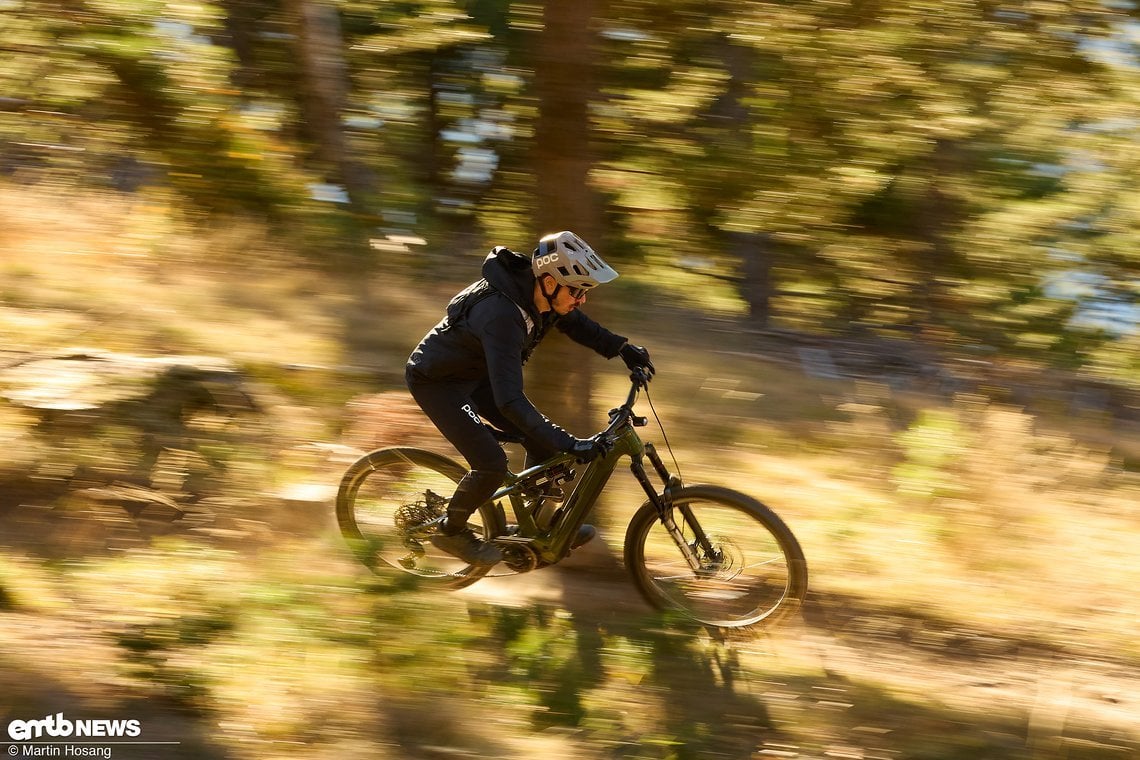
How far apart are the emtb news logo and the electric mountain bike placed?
133 centimetres

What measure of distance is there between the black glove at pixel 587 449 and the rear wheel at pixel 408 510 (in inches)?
36.4

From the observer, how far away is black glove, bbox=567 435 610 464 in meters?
4.47

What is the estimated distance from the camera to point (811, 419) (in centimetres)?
850

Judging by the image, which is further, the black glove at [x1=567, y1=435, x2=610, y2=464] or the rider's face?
the rider's face

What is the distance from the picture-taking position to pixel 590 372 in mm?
5844

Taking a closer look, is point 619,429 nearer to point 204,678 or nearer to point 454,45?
point 204,678

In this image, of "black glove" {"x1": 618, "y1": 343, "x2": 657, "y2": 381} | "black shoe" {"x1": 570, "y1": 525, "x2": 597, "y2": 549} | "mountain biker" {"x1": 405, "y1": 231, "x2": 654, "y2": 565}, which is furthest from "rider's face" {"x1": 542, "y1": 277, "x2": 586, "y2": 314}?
"black shoe" {"x1": 570, "y1": 525, "x2": 597, "y2": 549}

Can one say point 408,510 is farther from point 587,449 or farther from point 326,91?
point 326,91

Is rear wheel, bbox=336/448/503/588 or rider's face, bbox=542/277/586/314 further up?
rider's face, bbox=542/277/586/314

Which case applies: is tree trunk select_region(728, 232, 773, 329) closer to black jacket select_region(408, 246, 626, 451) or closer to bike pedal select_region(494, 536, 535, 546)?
black jacket select_region(408, 246, 626, 451)

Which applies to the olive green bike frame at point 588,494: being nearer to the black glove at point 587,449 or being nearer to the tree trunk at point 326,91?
the black glove at point 587,449


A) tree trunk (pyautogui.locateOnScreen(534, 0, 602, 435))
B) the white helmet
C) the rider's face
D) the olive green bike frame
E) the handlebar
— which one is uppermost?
tree trunk (pyautogui.locateOnScreen(534, 0, 602, 435))

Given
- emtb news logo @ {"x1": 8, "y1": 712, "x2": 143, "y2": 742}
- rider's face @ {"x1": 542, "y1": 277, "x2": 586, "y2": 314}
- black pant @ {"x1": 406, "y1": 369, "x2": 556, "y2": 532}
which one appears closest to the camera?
emtb news logo @ {"x1": 8, "y1": 712, "x2": 143, "y2": 742}

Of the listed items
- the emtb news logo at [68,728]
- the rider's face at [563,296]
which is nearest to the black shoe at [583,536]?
the rider's face at [563,296]
